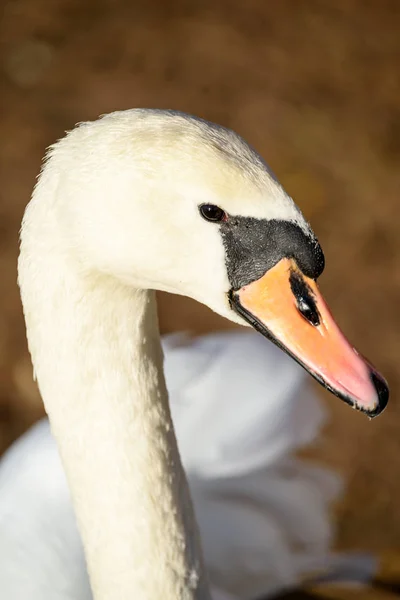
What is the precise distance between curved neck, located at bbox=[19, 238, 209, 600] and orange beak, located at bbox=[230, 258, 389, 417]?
0.23 m

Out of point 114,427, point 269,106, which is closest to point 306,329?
point 114,427

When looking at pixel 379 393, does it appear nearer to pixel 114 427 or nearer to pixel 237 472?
pixel 114 427

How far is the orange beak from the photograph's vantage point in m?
1.43

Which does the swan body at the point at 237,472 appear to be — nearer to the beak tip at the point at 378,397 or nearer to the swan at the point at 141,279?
the swan at the point at 141,279

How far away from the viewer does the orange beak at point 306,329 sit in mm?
1431

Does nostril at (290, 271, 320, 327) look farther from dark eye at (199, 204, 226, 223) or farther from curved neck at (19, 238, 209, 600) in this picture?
curved neck at (19, 238, 209, 600)

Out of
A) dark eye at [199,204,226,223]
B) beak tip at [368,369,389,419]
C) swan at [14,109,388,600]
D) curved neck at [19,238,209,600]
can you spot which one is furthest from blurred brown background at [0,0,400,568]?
dark eye at [199,204,226,223]

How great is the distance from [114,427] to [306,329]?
424mm

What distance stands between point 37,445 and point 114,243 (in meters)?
1.41

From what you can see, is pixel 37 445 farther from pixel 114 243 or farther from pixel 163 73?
pixel 163 73

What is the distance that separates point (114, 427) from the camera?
1.65 metres

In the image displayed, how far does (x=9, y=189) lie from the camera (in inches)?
172

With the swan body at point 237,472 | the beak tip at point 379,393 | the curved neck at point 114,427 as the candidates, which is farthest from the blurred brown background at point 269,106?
the beak tip at point 379,393

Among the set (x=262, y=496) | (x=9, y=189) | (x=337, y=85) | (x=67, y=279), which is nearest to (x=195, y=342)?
(x=262, y=496)
